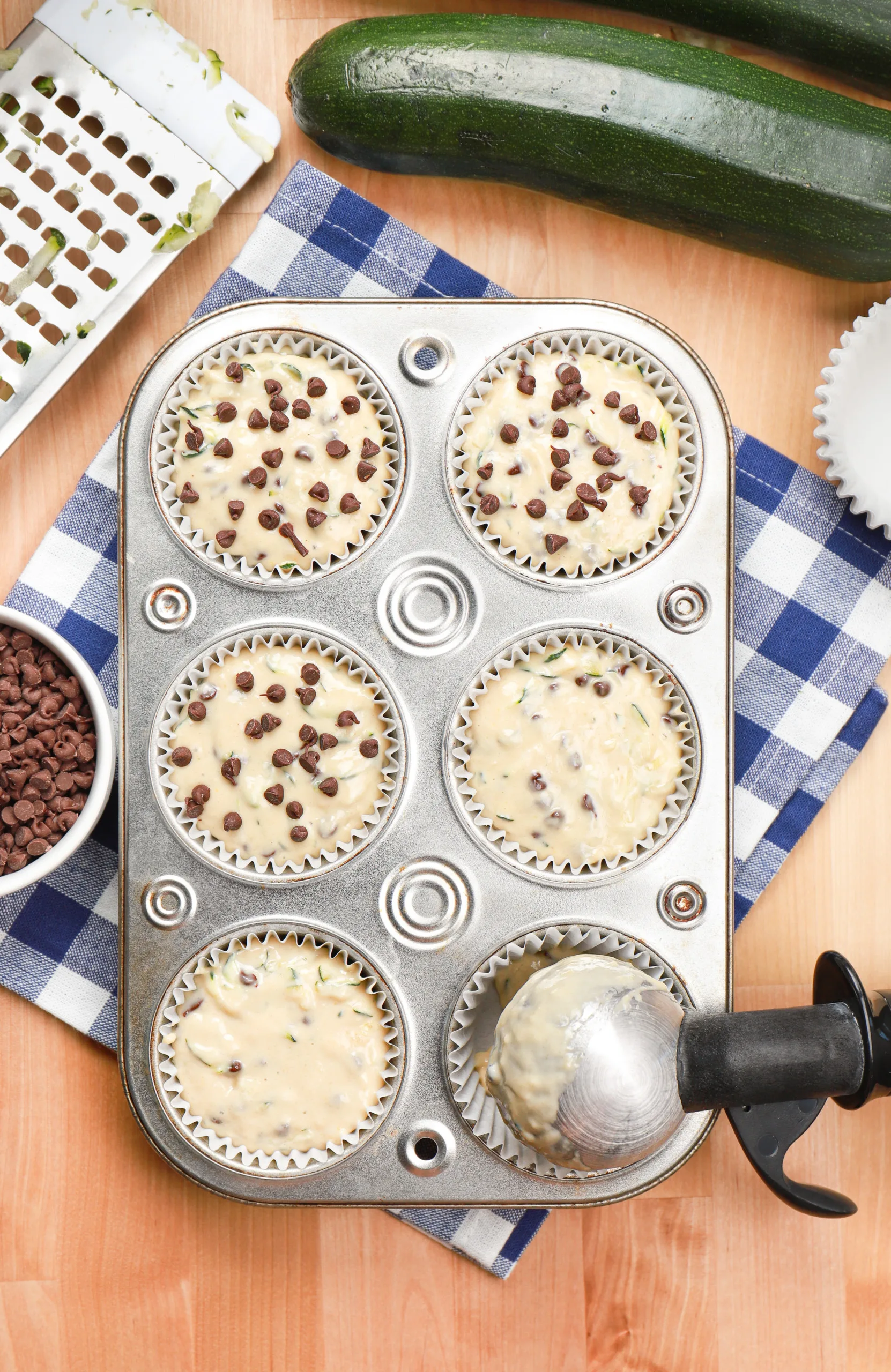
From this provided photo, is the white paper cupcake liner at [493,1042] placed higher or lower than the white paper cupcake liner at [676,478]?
lower

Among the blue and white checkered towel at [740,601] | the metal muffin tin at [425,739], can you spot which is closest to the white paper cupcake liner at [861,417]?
the blue and white checkered towel at [740,601]

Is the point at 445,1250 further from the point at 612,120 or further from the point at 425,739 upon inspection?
the point at 612,120

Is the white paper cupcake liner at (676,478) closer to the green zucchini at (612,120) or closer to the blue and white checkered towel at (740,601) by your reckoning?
the blue and white checkered towel at (740,601)

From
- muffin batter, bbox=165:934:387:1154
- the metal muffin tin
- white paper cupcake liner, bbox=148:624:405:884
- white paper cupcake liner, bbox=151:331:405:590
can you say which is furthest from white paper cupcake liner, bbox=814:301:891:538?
muffin batter, bbox=165:934:387:1154

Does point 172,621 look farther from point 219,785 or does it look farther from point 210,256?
point 210,256

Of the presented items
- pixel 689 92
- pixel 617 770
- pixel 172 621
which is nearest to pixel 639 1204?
pixel 617 770

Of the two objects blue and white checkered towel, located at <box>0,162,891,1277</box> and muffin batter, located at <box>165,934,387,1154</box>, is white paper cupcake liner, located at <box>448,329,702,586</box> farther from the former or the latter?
muffin batter, located at <box>165,934,387,1154</box>
